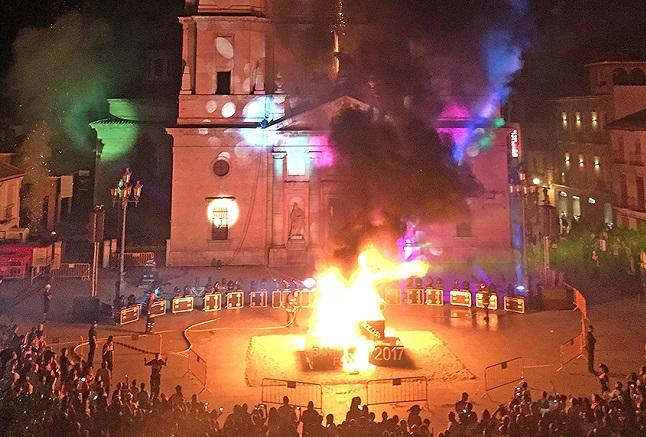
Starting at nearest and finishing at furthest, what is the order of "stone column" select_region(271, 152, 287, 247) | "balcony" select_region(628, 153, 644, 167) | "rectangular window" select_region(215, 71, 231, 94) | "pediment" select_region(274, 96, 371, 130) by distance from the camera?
1. "pediment" select_region(274, 96, 371, 130)
2. "stone column" select_region(271, 152, 287, 247)
3. "rectangular window" select_region(215, 71, 231, 94)
4. "balcony" select_region(628, 153, 644, 167)

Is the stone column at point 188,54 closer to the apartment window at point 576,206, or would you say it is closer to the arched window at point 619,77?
the arched window at point 619,77

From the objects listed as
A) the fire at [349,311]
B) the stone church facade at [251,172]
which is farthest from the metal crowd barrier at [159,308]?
the stone church facade at [251,172]

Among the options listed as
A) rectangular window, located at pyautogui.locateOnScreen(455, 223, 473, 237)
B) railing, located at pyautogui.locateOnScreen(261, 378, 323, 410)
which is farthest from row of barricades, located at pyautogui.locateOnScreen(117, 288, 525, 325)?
rectangular window, located at pyautogui.locateOnScreen(455, 223, 473, 237)

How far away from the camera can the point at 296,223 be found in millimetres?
34625

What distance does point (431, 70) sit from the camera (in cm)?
3512

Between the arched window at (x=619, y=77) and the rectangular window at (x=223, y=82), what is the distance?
2937cm

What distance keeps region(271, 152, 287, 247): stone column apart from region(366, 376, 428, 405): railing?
1907 cm

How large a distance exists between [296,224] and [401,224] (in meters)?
10.6

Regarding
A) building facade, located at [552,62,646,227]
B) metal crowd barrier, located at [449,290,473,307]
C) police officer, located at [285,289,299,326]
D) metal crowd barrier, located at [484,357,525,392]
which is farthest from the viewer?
building facade, located at [552,62,646,227]

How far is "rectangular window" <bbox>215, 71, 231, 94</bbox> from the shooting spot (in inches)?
1398

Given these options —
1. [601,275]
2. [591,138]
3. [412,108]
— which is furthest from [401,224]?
[591,138]

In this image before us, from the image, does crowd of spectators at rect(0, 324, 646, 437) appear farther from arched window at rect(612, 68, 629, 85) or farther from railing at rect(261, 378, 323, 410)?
arched window at rect(612, 68, 629, 85)

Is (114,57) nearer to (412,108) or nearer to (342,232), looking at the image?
(412,108)

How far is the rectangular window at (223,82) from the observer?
116 ft
